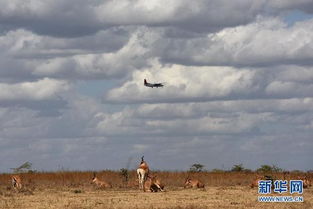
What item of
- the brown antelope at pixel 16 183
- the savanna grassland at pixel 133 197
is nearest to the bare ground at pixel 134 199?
the savanna grassland at pixel 133 197

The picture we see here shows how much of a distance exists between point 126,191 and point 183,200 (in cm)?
775

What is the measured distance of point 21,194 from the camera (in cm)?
4078

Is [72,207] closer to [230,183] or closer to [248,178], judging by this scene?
[230,183]

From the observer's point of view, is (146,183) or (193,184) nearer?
(146,183)

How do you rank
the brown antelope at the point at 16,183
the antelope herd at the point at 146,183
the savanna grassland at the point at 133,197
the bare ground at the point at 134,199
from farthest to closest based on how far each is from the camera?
the brown antelope at the point at 16,183, the antelope herd at the point at 146,183, the savanna grassland at the point at 133,197, the bare ground at the point at 134,199

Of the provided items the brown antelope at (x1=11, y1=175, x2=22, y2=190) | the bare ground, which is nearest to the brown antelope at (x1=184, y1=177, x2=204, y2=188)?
the bare ground

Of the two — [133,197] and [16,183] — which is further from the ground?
[16,183]

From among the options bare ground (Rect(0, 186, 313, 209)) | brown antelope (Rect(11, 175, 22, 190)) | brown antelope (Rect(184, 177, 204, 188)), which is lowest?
bare ground (Rect(0, 186, 313, 209))

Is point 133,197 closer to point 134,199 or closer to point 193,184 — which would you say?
point 134,199

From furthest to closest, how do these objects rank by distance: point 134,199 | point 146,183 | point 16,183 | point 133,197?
point 16,183
point 146,183
point 133,197
point 134,199

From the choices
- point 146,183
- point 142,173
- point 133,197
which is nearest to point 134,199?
point 133,197

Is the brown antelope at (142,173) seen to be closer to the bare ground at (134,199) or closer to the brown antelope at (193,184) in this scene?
the bare ground at (134,199)

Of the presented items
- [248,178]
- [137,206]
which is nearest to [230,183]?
[248,178]

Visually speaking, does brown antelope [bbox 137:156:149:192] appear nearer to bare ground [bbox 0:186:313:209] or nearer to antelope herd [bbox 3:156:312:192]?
antelope herd [bbox 3:156:312:192]
